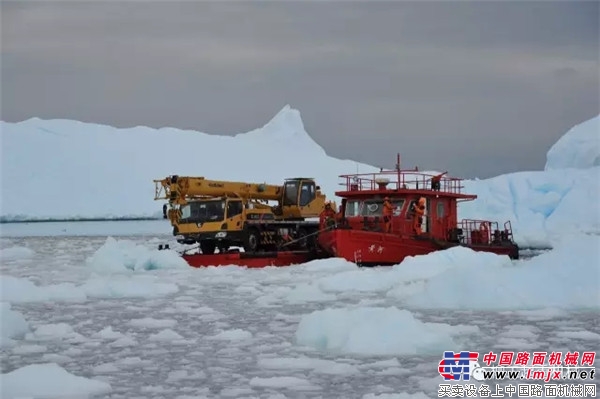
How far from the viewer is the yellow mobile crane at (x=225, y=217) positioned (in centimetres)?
1772

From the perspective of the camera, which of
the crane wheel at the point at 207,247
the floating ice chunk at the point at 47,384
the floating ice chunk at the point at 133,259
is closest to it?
the floating ice chunk at the point at 47,384

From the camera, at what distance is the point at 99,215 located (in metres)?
43.1

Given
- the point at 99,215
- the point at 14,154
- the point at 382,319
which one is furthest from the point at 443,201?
the point at 14,154

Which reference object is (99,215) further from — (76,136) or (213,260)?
(213,260)

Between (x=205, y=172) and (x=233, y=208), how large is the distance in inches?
1197

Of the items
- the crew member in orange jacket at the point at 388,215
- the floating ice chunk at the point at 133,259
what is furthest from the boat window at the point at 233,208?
the crew member in orange jacket at the point at 388,215

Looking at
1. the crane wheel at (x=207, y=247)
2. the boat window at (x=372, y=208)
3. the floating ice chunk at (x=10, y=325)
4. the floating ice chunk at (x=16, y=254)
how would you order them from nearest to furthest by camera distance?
the floating ice chunk at (x=10, y=325)
the boat window at (x=372, y=208)
the crane wheel at (x=207, y=247)
the floating ice chunk at (x=16, y=254)

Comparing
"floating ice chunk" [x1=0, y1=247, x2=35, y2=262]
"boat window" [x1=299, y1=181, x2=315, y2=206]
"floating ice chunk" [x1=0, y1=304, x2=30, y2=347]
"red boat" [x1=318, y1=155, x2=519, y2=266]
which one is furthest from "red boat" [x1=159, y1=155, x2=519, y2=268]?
"floating ice chunk" [x1=0, y1=304, x2=30, y2=347]

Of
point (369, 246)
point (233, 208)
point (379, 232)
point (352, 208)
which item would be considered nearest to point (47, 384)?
point (369, 246)

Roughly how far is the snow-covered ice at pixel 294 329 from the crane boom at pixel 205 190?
4018 mm

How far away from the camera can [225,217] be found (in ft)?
58.3

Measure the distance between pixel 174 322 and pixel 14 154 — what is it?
129 feet

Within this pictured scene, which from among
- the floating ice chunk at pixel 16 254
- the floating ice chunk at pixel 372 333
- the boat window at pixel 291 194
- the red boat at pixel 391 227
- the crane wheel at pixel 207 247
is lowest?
the floating ice chunk at pixel 16 254

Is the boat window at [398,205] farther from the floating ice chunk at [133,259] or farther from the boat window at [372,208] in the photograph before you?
the floating ice chunk at [133,259]
